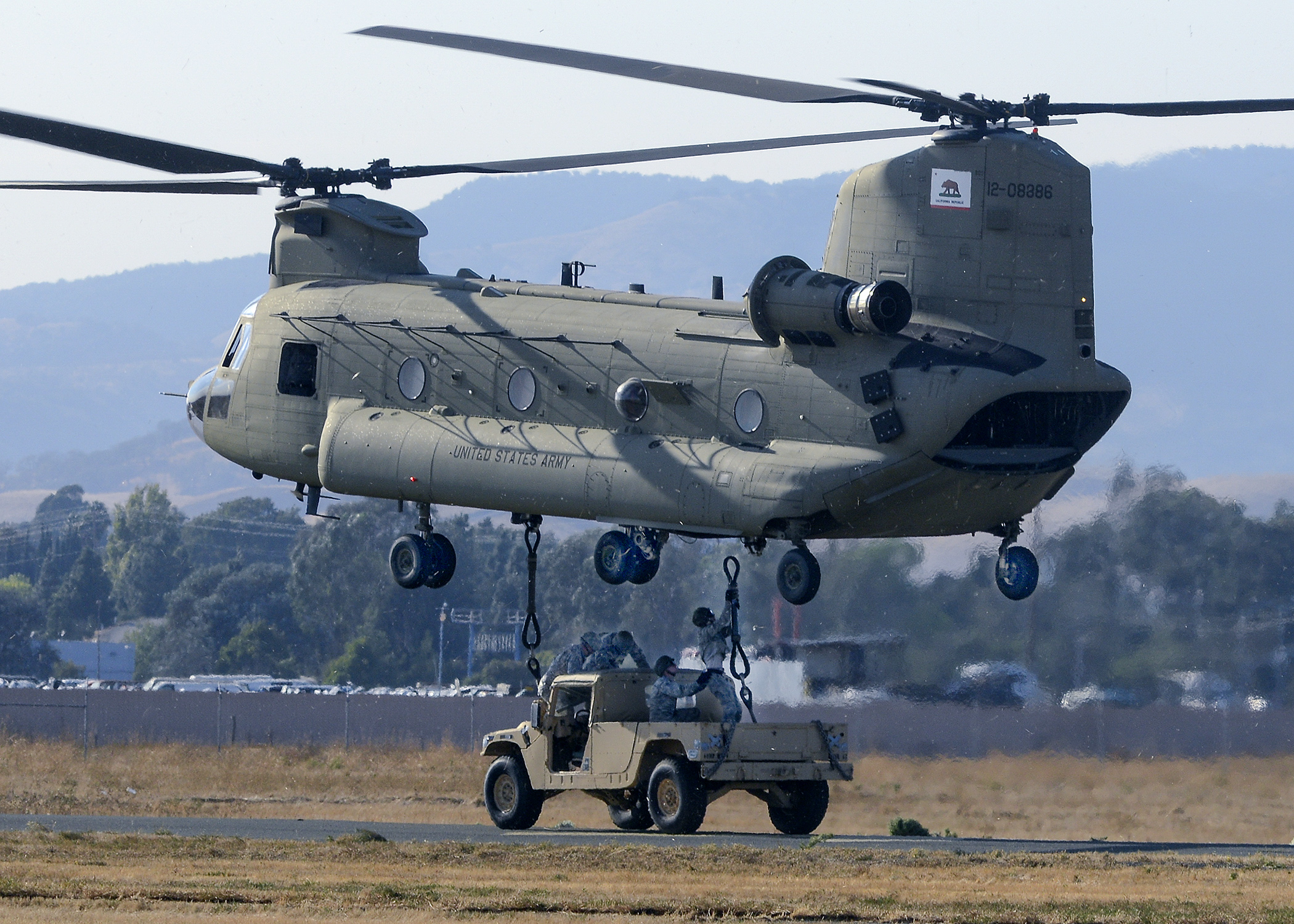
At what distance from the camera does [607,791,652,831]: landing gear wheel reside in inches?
992

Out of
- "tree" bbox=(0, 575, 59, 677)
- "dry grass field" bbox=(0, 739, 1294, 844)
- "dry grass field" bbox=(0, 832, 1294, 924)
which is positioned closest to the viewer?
"dry grass field" bbox=(0, 832, 1294, 924)

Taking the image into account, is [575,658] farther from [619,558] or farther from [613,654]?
[619,558]

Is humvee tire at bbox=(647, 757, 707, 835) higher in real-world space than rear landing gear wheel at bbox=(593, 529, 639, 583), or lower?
lower

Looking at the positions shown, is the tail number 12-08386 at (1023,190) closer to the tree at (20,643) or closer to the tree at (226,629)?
the tree at (226,629)

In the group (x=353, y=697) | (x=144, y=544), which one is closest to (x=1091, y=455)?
(x=353, y=697)

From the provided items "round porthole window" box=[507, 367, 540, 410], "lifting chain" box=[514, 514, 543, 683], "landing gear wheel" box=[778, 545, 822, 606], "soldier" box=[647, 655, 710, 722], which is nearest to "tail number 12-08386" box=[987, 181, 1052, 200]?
"landing gear wheel" box=[778, 545, 822, 606]

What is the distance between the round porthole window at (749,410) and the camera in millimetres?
22953

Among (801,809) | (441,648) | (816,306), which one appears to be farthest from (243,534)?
(816,306)

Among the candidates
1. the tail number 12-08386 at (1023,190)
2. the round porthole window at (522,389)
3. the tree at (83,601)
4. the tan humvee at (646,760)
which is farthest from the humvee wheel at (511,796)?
the tree at (83,601)

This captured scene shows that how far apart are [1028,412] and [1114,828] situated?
1197cm

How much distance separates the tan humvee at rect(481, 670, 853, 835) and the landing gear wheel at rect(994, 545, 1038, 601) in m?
3.04

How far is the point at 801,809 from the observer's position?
25500 mm

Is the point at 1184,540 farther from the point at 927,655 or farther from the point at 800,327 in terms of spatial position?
the point at 800,327

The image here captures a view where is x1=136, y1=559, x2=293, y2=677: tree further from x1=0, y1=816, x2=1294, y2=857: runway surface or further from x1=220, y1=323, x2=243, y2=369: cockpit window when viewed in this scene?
x1=0, y1=816, x2=1294, y2=857: runway surface
